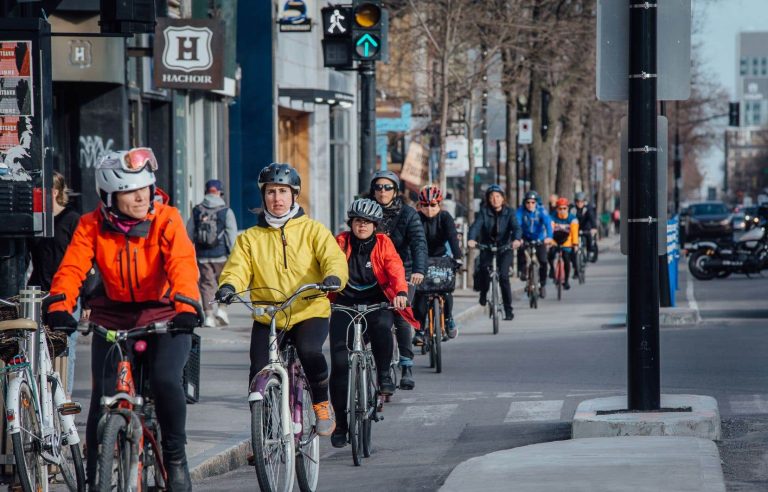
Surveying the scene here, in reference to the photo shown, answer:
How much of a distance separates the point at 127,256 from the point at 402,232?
6.20m

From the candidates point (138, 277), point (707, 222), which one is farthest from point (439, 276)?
point (707, 222)

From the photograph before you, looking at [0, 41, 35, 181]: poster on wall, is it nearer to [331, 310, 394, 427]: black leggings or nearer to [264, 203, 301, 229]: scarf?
[264, 203, 301, 229]: scarf

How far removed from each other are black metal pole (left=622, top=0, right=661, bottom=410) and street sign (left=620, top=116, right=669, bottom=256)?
0.07 metres

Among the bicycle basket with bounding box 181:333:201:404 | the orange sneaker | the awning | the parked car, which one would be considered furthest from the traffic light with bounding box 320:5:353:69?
the parked car

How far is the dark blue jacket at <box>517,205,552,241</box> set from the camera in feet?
82.3

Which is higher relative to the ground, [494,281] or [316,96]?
[316,96]

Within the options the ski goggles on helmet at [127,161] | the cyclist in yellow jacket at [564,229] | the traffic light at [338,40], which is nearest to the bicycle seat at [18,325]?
the ski goggles on helmet at [127,161]

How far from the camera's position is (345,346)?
10195 mm

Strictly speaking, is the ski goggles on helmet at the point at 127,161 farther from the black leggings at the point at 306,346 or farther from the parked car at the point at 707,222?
the parked car at the point at 707,222

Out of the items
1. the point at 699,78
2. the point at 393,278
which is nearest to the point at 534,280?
the point at 393,278

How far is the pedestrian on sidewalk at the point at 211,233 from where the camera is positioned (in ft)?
64.0

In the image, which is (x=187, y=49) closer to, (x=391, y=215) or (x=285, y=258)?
(x=391, y=215)

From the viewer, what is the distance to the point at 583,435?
32.3 feet

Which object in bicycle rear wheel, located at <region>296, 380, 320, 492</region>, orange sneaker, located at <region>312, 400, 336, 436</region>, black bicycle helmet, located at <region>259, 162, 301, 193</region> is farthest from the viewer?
orange sneaker, located at <region>312, 400, 336, 436</region>
